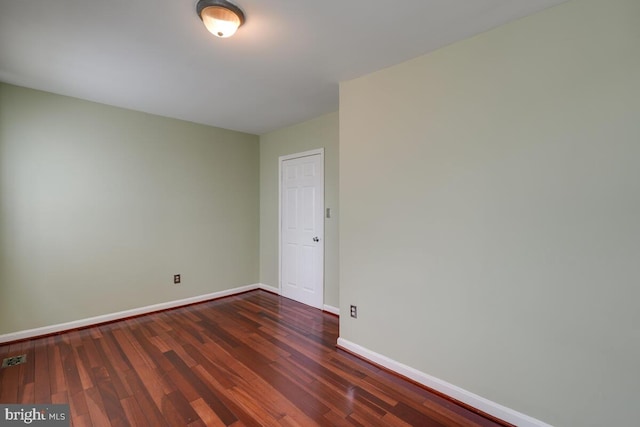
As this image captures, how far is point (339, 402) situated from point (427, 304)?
93cm

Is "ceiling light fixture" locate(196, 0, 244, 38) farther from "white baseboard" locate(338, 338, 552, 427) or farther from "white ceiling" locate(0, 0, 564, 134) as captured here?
"white baseboard" locate(338, 338, 552, 427)

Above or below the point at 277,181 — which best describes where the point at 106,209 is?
below

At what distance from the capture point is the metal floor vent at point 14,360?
2.35 metres

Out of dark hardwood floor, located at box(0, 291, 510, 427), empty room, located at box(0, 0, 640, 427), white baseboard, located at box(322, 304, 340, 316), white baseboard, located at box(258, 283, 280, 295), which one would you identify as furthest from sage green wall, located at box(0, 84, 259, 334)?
white baseboard, located at box(322, 304, 340, 316)

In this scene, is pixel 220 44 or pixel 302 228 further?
pixel 302 228

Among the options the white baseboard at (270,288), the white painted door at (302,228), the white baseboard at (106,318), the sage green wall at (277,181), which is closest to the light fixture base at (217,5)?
the sage green wall at (277,181)

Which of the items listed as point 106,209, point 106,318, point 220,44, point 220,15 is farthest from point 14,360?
point 220,15

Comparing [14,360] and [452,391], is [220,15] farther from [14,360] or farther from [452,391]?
[14,360]

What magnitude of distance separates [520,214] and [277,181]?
330 centimetres

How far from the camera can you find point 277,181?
436 centimetres

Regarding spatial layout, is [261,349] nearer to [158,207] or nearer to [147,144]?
[158,207]

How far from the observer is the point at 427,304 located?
2.11 metres

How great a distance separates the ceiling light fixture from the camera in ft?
5.19

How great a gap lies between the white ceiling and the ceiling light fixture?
6cm
